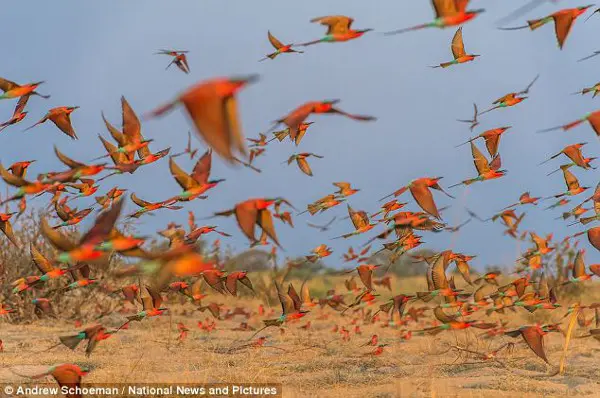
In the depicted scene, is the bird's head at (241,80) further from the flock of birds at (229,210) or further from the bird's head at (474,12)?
the bird's head at (474,12)

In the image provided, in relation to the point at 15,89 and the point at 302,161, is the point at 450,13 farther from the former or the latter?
the point at 15,89

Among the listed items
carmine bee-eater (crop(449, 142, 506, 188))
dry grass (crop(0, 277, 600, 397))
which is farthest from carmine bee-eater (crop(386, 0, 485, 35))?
dry grass (crop(0, 277, 600, 397))

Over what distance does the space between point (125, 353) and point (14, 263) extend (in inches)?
162

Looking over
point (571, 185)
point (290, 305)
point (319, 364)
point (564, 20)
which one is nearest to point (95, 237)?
point (290, 305)

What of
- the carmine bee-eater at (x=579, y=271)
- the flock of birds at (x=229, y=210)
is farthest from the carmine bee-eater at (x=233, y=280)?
the carmine bee-eater at (x=579, y=271)

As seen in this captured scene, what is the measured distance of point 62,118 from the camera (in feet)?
A: 17.4

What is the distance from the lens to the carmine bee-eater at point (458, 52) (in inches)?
217

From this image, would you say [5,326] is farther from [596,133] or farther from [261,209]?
[596,133]

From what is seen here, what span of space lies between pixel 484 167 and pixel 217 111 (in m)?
3.78

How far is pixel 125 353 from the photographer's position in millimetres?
7883

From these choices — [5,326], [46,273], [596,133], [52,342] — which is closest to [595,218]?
[596,133]

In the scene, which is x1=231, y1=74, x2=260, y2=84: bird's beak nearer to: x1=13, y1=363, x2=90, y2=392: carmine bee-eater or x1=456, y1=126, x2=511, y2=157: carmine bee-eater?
x1=13, y1=363, x2=90, y2=392: carmine bee-eater

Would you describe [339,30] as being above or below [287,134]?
above

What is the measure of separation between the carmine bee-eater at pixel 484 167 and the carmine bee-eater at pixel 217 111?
3.58m
